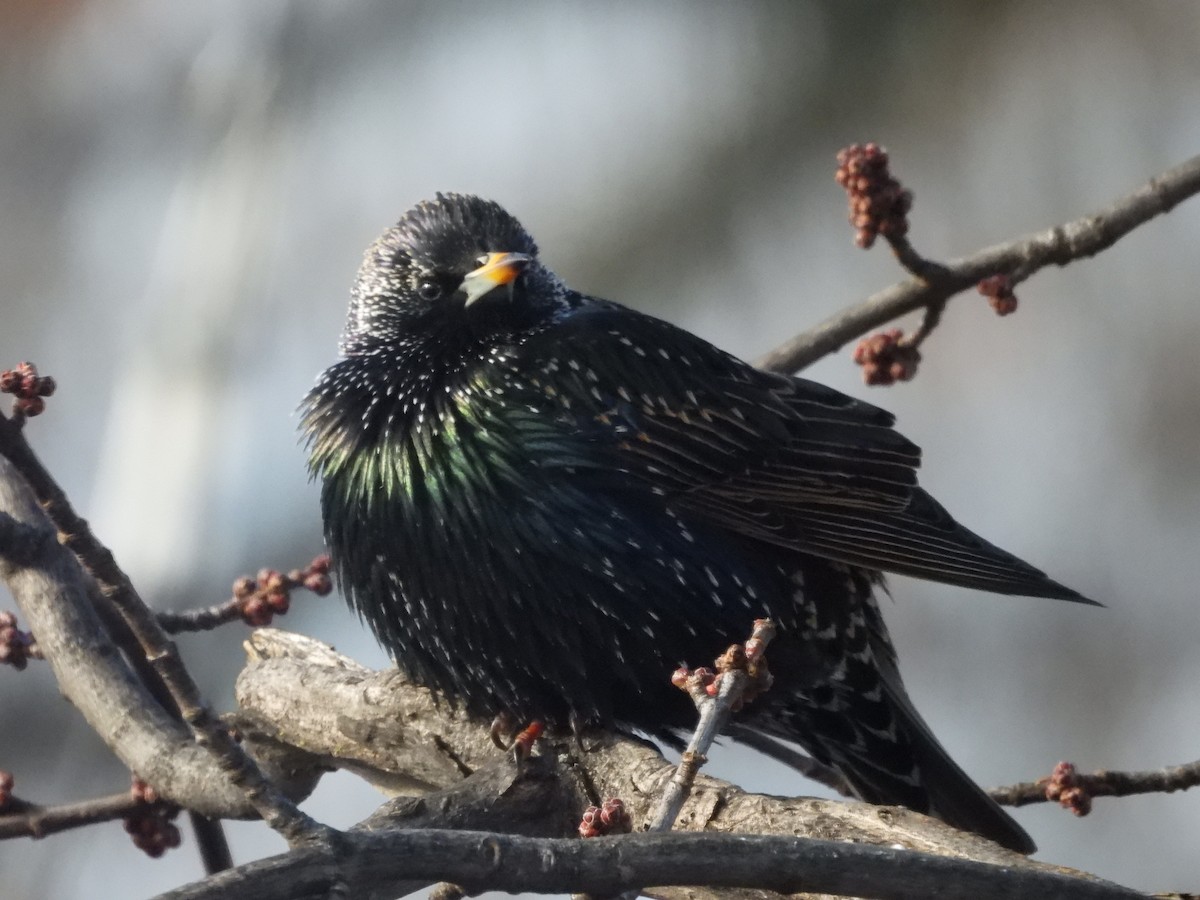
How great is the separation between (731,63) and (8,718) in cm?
353

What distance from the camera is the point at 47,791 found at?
5281 mm

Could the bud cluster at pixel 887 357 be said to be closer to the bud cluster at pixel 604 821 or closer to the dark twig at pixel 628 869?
the bud cluster at pixel 604 821

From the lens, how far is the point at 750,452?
2.85 meters

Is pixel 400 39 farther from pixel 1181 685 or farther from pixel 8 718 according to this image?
pixel 1181 685

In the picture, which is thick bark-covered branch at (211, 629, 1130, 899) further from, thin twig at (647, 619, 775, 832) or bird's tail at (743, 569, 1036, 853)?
bird's tail at (743, 569, 1036, 853)

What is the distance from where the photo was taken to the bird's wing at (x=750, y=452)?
8.81ft

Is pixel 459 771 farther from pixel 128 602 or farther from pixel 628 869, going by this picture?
pixel 628 869

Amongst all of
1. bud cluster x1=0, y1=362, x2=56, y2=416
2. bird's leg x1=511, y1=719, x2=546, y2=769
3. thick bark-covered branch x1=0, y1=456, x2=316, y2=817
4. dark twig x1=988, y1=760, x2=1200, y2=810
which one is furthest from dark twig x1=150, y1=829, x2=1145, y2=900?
thick bark-covered branch x1=0, y1=456, x2=316, y2=817

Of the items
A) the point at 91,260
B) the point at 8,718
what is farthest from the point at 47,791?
the point at 91,260

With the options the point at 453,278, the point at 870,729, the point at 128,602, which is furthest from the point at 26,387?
the point at 870,729

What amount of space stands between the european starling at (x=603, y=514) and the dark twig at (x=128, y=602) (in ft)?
3.11

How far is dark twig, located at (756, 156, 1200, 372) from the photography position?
278cm

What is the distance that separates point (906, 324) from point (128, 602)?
4189 mm

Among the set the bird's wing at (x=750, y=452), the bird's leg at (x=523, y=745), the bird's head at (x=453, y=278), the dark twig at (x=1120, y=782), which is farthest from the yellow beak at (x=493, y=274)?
the dark twig at (x=1120, y=782)
